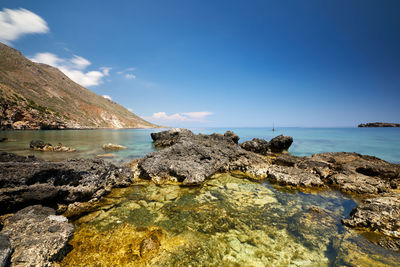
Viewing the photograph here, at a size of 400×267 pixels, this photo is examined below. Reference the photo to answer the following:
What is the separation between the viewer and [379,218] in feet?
18.6

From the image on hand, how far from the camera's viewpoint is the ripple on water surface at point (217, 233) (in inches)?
163

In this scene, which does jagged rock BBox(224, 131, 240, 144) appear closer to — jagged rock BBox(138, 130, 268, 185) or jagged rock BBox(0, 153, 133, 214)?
jagged rock BBox(138, 130, 268, 185)

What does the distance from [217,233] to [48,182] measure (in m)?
6.82

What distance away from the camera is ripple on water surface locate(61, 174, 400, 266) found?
163 inches

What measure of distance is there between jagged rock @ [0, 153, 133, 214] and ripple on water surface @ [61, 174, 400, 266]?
3.21 ft

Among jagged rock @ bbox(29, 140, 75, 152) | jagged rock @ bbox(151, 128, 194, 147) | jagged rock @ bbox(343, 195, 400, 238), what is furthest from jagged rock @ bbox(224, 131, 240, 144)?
jagged rock @ bbox(29, 140, 75, 152)

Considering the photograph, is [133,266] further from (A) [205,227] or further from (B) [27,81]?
(B) [27,81]

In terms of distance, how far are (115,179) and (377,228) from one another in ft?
38.1

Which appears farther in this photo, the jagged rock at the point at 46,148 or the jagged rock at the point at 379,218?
the jagged rock at the point at 46,148

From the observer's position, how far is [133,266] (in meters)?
3.74

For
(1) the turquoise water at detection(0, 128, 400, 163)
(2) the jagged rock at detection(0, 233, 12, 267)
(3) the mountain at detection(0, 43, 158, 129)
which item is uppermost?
(3) the mountain at detection(0, 43, 158, 129)

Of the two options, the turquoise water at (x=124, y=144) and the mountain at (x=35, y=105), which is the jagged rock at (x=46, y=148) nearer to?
the turquoise water at (x=124, y=144)

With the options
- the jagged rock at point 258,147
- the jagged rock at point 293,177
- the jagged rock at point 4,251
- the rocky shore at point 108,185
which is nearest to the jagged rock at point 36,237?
the rocky shore at point 108,185

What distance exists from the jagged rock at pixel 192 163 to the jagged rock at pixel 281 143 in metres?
15.0
